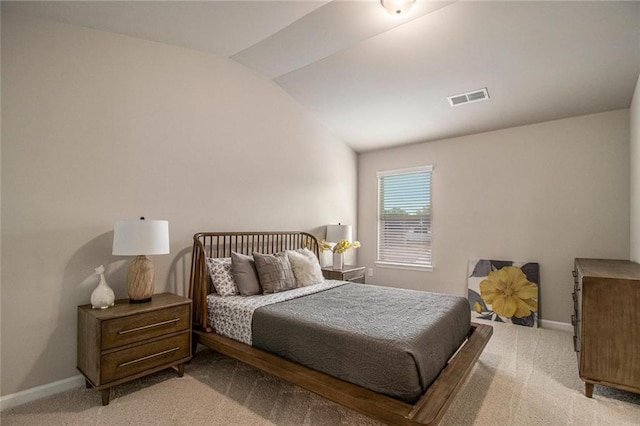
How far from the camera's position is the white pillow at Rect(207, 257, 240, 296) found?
3.10 metres

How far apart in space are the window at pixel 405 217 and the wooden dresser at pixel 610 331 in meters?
2.59

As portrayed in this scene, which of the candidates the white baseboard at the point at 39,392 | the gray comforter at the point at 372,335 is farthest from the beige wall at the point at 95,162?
the gray comforter at the point at 372,335

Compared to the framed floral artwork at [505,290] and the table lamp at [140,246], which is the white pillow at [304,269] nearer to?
the table lamp at [140,246]

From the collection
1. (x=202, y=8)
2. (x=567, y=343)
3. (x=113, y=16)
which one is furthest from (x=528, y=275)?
(x=113, y=16)

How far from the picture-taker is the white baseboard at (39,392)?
89.0 inches

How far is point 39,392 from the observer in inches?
94.0

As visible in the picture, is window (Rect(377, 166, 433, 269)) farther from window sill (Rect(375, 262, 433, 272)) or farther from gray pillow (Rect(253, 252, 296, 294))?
gray pillow (Rect(253, 252, 296, 294))

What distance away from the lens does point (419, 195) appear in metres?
5.10

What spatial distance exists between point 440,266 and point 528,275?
1132 millimetres

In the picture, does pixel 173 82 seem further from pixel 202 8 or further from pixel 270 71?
pixel 270 71

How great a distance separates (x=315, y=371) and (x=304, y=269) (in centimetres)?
152

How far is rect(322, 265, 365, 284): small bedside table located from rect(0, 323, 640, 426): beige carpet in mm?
1901

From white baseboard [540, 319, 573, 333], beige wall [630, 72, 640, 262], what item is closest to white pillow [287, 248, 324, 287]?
white baseboard [540, 319, 573, 333]

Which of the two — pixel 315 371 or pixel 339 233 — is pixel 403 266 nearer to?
pixel 339 233
